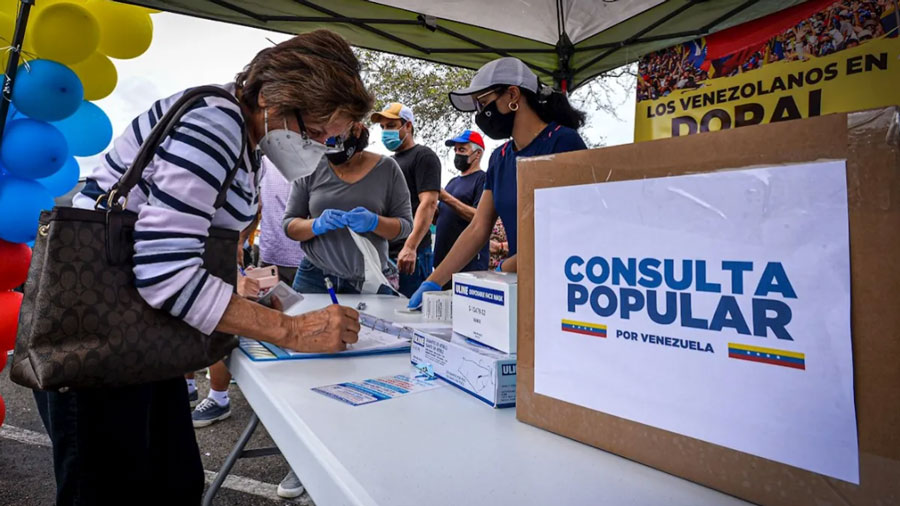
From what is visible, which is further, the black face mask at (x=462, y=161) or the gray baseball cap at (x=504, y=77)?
the black face mask at (x=462, y=161)

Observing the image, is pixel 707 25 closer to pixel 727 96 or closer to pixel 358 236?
pixel 727 96

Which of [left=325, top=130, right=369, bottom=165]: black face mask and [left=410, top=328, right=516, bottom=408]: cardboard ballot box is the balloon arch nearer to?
[left=325, top=130, right=369, bottom=165]: black face mask

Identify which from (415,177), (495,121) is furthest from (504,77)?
(415,177)

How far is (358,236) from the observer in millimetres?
2010

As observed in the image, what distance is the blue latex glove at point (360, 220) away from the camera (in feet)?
6.55

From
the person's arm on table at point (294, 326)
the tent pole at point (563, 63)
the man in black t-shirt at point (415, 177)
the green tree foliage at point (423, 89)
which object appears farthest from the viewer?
the green tree foliage at point (423, 89)

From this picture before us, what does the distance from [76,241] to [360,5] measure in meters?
2.42

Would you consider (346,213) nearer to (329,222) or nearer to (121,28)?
(329,222)

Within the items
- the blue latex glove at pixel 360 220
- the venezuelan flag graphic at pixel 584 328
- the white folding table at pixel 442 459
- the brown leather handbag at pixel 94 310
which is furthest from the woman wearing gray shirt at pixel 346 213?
the venezuelan flag graphic at pixel 584 328

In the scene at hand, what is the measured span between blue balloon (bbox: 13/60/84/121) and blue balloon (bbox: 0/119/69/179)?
6cm

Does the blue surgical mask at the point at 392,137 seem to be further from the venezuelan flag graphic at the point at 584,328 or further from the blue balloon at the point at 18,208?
the venezuelan flag graphic at the point at 584,328

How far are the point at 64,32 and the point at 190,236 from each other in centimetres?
191

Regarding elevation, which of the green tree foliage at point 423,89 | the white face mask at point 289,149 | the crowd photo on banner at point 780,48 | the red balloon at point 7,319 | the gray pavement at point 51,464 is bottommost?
Answer: the gray pavement at point 51,464

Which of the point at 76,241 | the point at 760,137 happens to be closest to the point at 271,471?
the point at 76,241
